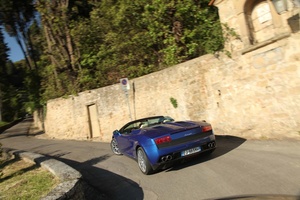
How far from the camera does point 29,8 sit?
31.1 metres

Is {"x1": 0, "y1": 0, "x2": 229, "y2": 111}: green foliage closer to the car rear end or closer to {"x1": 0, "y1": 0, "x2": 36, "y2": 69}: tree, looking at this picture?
the car rear end

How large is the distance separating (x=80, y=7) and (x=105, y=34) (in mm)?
6866

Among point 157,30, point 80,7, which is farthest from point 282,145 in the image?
point 80,7

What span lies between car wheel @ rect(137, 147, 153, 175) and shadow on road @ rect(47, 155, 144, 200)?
1.36 ft

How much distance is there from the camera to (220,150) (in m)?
7.18

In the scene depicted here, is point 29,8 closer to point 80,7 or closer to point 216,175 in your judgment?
point 80,7

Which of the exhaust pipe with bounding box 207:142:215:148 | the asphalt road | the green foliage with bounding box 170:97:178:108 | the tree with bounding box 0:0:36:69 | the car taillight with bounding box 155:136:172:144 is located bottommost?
the asphalt road

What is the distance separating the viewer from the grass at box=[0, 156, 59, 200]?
5309 millimetres

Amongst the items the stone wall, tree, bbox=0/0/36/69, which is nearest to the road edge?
the stone wall

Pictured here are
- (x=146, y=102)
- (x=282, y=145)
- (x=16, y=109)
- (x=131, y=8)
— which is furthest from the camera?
(x=16, y=109)

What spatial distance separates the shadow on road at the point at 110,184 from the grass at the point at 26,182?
35.8 inches

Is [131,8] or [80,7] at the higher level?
[80,7]

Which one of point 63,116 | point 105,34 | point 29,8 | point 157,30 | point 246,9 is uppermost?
point 29,8

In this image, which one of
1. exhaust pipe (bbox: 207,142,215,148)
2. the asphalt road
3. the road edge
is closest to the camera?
the road edge
